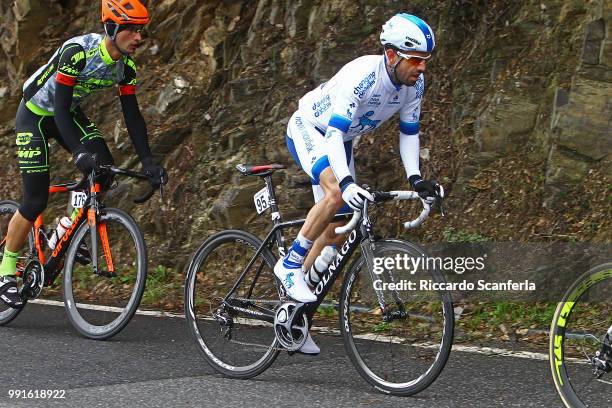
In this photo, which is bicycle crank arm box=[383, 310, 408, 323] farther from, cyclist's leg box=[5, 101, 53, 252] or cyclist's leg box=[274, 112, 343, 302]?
cyclist's leg box=[5, 101, 53, 252]

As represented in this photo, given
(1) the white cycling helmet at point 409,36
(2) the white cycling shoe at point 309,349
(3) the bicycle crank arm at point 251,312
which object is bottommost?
(2) the white cycling shoe at point 309,349

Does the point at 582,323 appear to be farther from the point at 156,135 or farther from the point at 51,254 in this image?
the point at 156,135

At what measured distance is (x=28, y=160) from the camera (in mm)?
7156

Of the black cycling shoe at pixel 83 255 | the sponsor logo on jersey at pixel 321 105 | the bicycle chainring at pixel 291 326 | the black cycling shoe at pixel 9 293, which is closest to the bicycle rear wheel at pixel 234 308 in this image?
the bicycle chainring at pixel 291 326

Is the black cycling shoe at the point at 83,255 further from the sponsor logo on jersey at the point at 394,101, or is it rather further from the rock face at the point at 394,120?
the sponsor logo on jersey at the point at 394,101

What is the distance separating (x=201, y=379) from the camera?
5926 millimetres

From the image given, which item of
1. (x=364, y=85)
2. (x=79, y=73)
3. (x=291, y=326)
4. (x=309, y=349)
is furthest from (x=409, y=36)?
(x=79, y=73)

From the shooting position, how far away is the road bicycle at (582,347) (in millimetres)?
4586

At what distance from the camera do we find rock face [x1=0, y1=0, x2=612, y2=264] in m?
8.19

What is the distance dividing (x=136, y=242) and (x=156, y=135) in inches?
155

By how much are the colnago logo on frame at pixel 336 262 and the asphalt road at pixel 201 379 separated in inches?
23.0

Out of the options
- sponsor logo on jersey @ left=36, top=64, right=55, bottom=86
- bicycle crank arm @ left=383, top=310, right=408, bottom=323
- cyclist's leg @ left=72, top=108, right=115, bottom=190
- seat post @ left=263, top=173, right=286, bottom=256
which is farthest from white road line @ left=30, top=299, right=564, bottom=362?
sponsor logo on jersey @ left=36, top=64, right=55, bottom=86

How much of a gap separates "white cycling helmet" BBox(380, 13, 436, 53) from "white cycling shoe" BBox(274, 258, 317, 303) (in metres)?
1.50

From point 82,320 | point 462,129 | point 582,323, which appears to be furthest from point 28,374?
point 462,129
